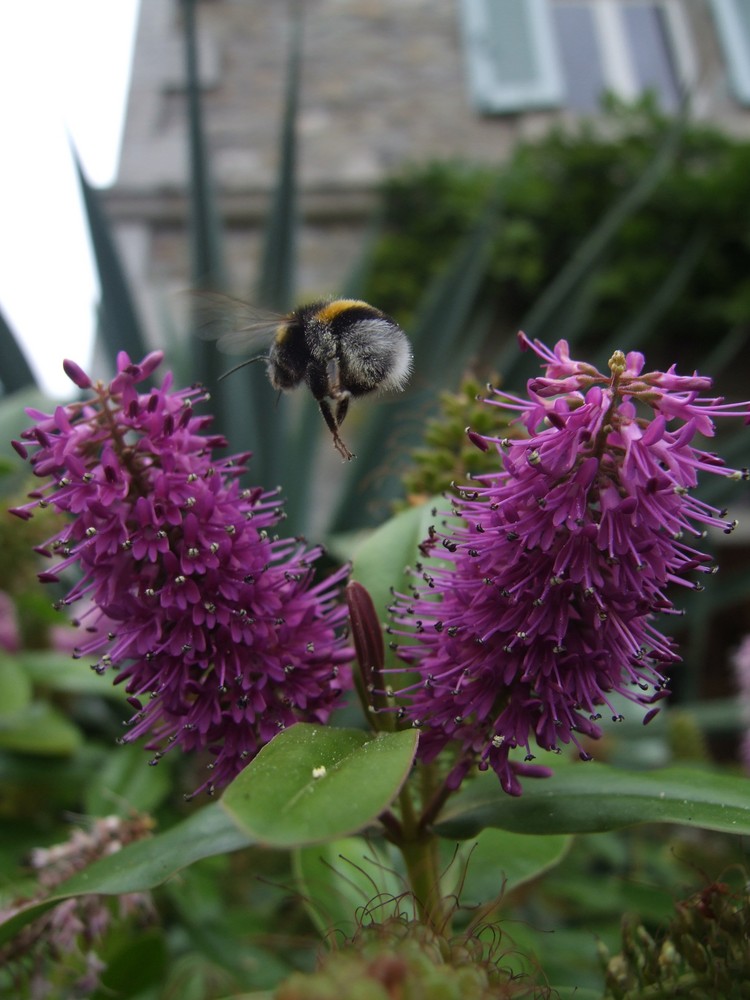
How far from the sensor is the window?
6477 mm

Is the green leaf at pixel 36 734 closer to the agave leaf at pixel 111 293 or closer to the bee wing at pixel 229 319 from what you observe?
the bee wing at pixel 229 319

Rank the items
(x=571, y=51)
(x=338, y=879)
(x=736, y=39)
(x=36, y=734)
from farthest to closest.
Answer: (x=571, y=51)
(x=736, y=39)
(x=36, y=734)
(x=338, y=879)

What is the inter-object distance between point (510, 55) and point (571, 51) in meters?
0.71

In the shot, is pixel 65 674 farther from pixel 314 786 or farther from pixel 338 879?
pixel 314 786

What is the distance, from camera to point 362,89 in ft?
22.2

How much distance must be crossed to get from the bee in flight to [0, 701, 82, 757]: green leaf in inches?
35.3

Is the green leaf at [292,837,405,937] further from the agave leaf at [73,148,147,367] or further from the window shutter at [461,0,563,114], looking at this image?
the window shutter at [461,0,563,114]

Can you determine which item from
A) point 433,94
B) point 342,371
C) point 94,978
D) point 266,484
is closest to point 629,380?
point 342,371

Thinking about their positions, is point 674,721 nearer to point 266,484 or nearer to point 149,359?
point 266,484

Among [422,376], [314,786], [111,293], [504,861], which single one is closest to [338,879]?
[504,861]

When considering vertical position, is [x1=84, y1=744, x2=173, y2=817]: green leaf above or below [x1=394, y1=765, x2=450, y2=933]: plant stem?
below

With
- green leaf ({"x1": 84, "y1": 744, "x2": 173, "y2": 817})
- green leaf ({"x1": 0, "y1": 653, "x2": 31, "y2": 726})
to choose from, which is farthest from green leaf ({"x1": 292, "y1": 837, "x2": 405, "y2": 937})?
green leaf ({"x1": 0, "y1": 653, "x2": 31, "y2": 726})

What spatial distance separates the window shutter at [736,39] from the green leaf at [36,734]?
668 cm

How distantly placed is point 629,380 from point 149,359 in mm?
473
